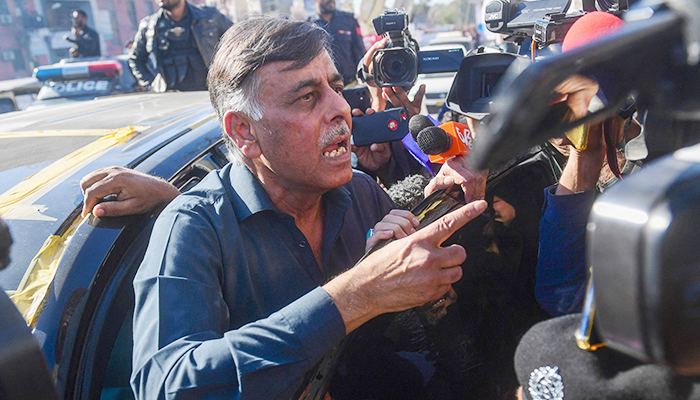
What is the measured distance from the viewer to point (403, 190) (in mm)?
1904

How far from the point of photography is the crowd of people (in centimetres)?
119

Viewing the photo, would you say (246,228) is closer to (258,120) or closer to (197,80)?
(258,120)

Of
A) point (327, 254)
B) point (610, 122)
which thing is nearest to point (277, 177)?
point (327, 254)

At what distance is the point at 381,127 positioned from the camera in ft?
7.35

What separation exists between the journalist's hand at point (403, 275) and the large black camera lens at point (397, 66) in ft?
4.21

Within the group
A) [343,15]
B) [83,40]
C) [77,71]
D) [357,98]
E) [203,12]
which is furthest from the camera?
[83,40]

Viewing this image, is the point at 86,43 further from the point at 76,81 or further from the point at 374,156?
the point at 374,156

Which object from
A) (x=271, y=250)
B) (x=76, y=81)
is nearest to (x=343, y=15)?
(x=76, y=81)

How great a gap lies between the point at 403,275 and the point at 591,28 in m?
0.66

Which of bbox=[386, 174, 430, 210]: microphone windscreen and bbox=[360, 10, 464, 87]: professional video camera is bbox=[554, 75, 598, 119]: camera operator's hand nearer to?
bbox=[386, 174, 430, 210]: microphone windscreen

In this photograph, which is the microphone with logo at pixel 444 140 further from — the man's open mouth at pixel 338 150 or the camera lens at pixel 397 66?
the camera lens at pixel 397 66

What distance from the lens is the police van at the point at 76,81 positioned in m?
7.27

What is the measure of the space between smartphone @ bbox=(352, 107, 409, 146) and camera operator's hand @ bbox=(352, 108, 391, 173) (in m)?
0.55

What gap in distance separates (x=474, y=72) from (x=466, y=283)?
2.22ft
